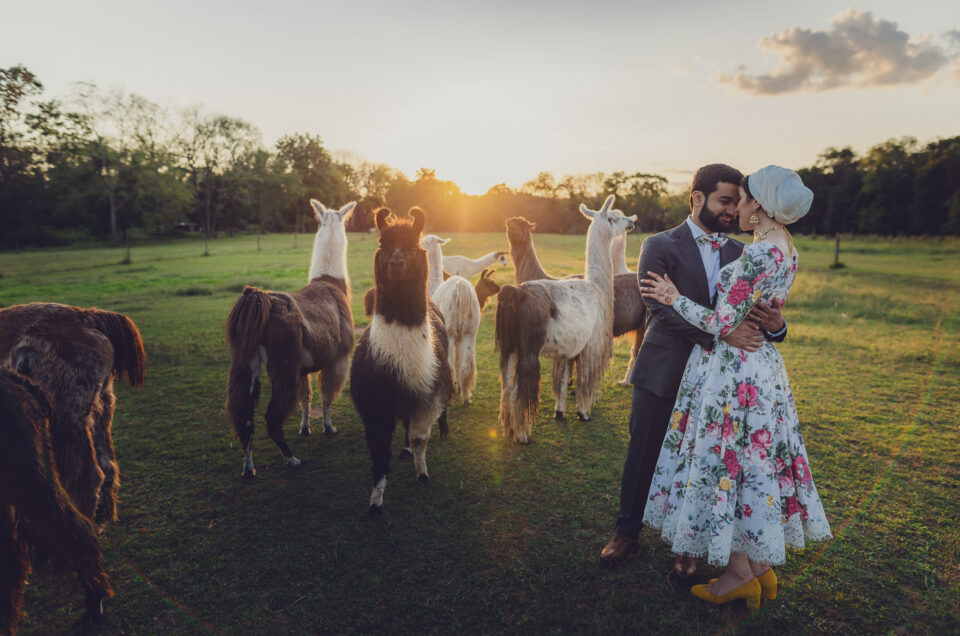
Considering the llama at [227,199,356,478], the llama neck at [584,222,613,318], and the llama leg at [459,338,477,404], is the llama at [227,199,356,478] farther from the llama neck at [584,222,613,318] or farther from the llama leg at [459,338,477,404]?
the llama neck at [584,222,613,318]

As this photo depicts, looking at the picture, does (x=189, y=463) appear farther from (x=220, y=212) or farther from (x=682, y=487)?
(x=220, y=212)

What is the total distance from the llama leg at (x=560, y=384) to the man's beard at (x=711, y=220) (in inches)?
126

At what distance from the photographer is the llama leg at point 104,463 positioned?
3158mm

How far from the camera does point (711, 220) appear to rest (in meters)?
2.73

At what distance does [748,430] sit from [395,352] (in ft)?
7.99

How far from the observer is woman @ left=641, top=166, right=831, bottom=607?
7.71 feet

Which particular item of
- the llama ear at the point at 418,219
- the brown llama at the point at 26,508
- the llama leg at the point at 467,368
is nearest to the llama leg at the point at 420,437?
the llama ear at the point at 418,219

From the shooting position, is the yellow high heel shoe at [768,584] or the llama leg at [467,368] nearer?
the yellow high heel shoe at [768,584]

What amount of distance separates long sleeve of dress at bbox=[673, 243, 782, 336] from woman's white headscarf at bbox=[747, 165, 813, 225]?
179 mm

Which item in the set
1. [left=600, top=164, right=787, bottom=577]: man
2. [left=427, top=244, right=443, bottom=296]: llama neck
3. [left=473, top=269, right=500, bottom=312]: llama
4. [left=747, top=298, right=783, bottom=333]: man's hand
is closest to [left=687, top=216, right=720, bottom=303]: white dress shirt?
[left=600, top=164, right=787, bottom=577]: man

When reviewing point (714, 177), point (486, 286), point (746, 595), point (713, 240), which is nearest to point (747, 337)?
A: point (713, 240)

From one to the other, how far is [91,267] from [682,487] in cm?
2813

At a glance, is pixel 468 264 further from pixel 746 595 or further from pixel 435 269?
pixel 746 595

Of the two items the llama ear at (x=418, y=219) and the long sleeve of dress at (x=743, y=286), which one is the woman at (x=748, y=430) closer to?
the long sleeve of dress at (x=743, y=286)
